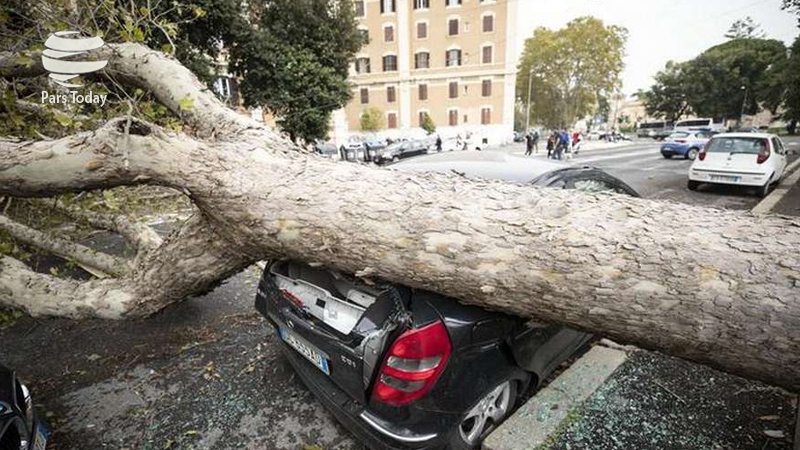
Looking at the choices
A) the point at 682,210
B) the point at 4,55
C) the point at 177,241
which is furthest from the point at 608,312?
Result: the point at 4,55

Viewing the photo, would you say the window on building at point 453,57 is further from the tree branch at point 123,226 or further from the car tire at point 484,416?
the car tire at point 484,416

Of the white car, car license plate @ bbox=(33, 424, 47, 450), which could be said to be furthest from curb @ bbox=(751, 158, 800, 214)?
car license plate @ bbox=(33, 424, 47, 450)

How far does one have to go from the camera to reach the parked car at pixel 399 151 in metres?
20.4

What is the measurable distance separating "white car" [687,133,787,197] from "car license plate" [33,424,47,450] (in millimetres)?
10902

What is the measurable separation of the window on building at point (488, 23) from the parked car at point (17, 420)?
1470 inches

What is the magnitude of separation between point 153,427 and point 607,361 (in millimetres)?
2928

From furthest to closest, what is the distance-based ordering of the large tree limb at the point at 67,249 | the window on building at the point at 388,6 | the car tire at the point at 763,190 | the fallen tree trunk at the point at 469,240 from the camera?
the window on building at the point at 388,6 < the car tire at the point at 763,190 < the large tree limb at the point at 67,249 < the fallen tree trunk at the point at 469,240

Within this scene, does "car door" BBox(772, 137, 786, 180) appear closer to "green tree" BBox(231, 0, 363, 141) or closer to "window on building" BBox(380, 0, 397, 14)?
Answer: "green tree" BBox(231, 0, 363, 141)

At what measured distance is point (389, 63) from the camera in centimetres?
3597

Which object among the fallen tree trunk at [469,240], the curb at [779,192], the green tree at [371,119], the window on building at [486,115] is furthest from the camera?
the green tree at [371,119]

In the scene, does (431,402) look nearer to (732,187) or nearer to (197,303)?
(197,303)

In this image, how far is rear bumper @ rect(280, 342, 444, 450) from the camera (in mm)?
1696

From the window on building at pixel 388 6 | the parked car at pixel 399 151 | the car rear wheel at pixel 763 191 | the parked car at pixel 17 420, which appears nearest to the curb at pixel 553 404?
the parked car at pixel 17 420

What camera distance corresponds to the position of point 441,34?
34562 mm
